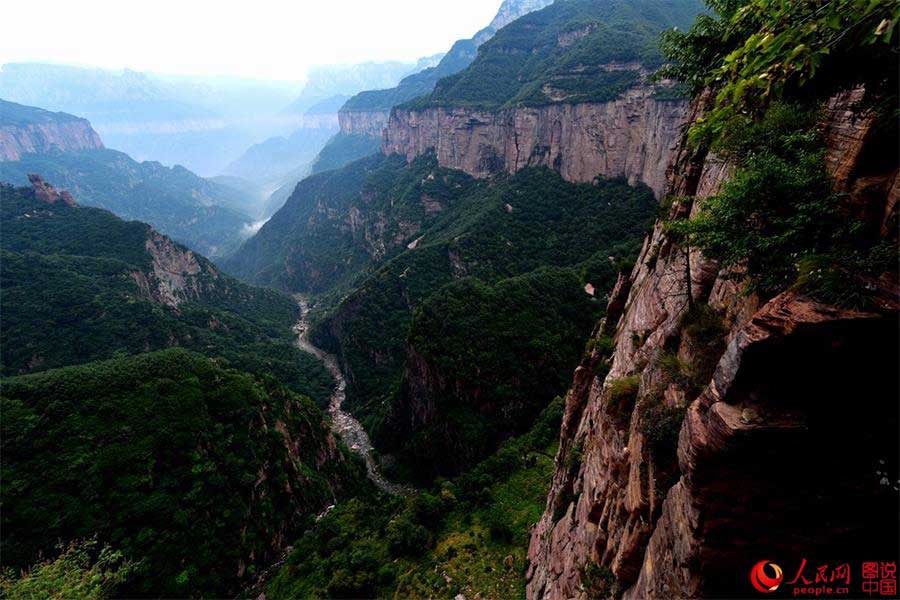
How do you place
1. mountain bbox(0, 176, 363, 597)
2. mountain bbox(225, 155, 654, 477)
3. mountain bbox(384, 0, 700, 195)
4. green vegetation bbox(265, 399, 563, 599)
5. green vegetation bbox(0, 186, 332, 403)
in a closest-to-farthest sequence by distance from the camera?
green vegetation bbox(265, 399, 563, 599), mountain bbox(0, 176, 363, 597), mountain bbox(225, 155, 654, 477), green vegetation bbox(0, 186, 332, 403), mountain bbox(384, 0, 700, 195)

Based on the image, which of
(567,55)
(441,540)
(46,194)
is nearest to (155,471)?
(441,540)

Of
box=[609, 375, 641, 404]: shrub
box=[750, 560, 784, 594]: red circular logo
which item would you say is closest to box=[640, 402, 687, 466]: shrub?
box=[750, 560, 784, 594]: red circular logo

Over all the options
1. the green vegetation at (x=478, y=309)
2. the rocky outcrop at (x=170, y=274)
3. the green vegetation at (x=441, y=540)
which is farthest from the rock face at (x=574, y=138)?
the rocky outcrop at (x=170, y=274)

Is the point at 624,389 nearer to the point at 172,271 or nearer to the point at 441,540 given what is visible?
the point at 441,540

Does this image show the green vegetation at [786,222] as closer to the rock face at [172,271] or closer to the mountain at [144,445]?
the mountain at [144,445]

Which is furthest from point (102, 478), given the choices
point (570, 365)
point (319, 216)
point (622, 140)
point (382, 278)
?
point (319, 216)

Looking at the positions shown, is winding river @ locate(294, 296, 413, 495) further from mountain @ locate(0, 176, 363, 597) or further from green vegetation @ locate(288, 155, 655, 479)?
mountain @ locate(0, 176, 363, 597)

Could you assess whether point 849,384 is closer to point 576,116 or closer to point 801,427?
point 801,427
